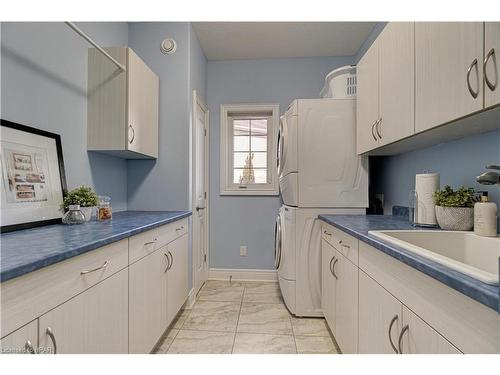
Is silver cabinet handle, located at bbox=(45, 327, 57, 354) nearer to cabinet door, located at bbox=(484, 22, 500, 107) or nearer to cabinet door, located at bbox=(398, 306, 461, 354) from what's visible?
cabinet door, located at bbox=(398, 306, 461, 354)

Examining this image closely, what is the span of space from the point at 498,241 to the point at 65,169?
2325 millimetres

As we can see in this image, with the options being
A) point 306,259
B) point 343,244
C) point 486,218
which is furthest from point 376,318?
point 306,259

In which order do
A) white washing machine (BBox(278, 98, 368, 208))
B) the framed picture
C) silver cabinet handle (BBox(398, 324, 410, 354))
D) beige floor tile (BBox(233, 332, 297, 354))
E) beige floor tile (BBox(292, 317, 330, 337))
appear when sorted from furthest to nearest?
white washing machine (BBox(278, 98, 368, 208)) → beige floor tile (BBox(292, 317, 330, 337)) → beige floor tile (BBox(233, 332, 297, 354)) → the framed picture → silver cabinet handle (BBox(398, 324, 410, 354))

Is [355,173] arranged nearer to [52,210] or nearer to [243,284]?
[243,284]

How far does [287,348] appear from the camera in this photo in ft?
6.11

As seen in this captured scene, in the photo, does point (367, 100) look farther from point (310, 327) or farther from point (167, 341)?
point (167, 341)

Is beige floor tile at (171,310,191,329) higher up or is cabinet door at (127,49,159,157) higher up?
cabinet door at (127,49,159,157)

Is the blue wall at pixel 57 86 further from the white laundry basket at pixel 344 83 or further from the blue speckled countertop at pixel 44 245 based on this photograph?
the white laundry basket at pixel 344 83

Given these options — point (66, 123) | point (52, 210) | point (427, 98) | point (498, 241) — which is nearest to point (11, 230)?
point (52, 210)

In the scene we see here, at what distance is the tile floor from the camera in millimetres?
1856

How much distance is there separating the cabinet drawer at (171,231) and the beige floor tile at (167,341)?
725 millimetres

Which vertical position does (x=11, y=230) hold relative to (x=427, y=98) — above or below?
below

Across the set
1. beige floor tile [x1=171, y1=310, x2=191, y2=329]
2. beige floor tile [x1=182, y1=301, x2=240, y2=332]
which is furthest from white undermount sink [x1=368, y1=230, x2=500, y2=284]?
beige floor tile [x1=171, y1=310, x2=191, y2=329]

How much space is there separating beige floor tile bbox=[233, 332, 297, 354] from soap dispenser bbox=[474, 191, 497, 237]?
1347 millimetres
